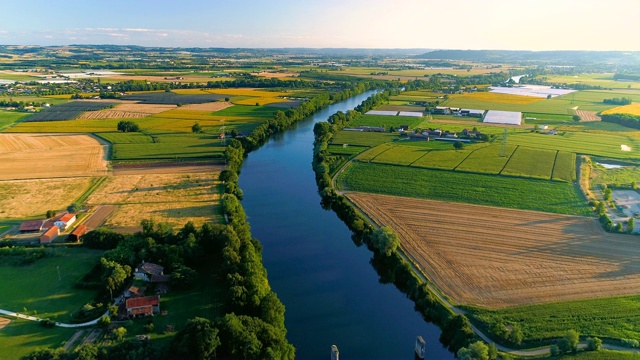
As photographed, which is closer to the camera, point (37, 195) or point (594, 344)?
point (594, 344)

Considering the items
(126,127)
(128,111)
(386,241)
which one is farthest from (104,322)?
(128,111)

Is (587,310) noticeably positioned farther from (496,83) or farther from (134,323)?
(496,83)

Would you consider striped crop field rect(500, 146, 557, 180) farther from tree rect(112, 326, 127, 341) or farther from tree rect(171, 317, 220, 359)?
tree rect(112, 326, 127, 341)

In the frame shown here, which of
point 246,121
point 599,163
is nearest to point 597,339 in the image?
point 599,163

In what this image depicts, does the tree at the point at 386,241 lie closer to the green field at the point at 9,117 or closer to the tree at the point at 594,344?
the tree at the point at 594,344

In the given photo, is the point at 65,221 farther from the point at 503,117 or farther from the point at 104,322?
the point at 503,117

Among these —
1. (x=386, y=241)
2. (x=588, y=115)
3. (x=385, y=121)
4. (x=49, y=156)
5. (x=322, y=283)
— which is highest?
(x=588, y=115)

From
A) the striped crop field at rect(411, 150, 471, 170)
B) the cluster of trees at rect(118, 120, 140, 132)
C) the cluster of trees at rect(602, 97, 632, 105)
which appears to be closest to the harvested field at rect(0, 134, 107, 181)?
the cluster of trees at rect(118, 120, 140, 132)
